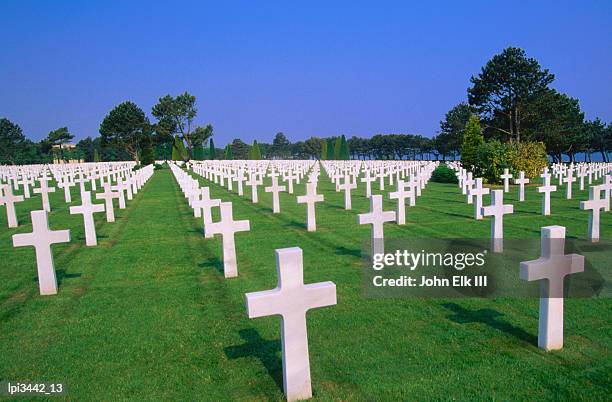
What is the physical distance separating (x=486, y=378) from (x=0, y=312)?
17.9 feet

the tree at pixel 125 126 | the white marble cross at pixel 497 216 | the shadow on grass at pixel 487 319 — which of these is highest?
the tree at pixel 125 126

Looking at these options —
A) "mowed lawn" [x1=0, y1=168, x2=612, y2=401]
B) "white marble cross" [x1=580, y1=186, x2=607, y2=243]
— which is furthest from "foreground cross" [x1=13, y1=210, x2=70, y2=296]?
"white marble cross" [x1=580, y1=186, x2=607, y2=243]

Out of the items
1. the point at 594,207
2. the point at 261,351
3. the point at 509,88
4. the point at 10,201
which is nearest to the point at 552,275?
the point at 261,351

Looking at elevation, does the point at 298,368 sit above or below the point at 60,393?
above

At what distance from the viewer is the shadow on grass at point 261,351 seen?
3.84 metres

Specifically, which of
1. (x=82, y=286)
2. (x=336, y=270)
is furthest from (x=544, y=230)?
(x=82, y=286)

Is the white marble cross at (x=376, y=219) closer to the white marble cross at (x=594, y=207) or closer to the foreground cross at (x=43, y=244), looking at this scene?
the white marble cross at (x=594, y=207)

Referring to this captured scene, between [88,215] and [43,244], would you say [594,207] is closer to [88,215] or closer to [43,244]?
[43,244]

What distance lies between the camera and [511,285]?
5.82 meters

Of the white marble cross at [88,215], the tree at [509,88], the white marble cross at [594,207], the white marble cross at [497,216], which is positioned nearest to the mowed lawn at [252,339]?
the white marble cross at [88,215]

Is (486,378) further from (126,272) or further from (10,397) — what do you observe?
(126,272)

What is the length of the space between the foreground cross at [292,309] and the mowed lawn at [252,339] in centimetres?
20

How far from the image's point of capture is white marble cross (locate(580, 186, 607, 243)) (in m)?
7.88

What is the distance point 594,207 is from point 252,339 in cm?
671
